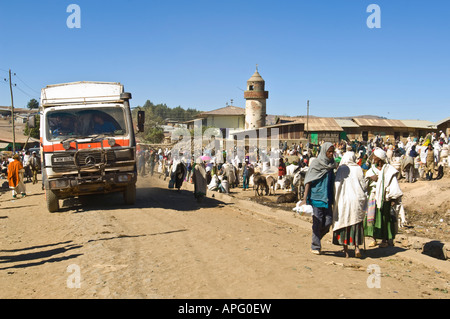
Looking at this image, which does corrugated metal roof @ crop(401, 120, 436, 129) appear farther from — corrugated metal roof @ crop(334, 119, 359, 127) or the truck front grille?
the truck front grille

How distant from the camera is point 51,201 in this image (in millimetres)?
11570

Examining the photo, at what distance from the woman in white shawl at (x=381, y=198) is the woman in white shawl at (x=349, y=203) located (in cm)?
67

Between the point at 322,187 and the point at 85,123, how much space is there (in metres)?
6.91

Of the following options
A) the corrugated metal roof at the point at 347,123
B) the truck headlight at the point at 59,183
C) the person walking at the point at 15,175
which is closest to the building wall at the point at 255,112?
the corrugated metal roof at the point at 347,123

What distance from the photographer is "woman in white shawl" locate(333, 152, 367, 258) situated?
6.47 meters

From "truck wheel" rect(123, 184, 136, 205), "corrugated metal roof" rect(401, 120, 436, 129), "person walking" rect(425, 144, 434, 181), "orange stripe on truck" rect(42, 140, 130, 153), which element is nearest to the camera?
"orange stripe on truck" rect(42, 140, 130, 153)

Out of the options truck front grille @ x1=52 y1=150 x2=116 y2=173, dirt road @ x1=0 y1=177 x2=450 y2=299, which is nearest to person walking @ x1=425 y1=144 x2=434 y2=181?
dirt road @ x1=0 y1=177 x2=450 y2=299

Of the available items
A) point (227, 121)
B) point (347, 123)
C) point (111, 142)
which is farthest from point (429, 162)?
point (227, 121)

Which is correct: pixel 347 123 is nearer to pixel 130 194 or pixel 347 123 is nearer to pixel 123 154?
pixel 130 194

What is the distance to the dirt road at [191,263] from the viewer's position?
5.00 meters

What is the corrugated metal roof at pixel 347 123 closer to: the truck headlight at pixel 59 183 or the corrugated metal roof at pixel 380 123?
the corrugated metal roof at pixel 380 123

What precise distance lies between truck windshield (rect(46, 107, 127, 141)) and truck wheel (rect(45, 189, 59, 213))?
5.97 feet
